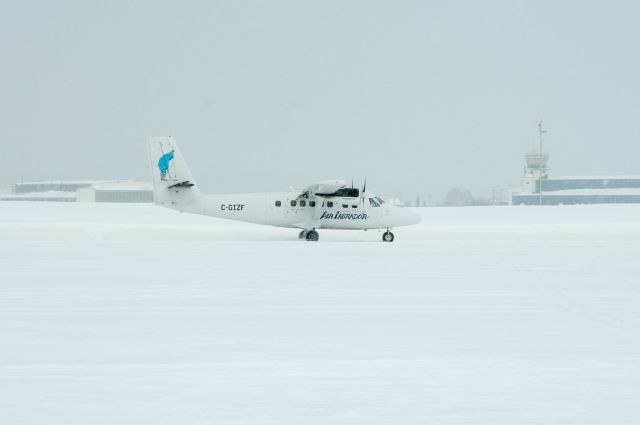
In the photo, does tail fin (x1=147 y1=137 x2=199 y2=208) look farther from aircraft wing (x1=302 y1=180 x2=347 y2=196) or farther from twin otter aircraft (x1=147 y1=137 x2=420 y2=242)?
aircraft wing (x1=302 y1=180 x2=347 y2=196)

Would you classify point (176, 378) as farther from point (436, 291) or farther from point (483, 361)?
point (436, 291)

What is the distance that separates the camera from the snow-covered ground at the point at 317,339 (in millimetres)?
8211

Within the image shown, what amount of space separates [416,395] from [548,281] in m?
12.8

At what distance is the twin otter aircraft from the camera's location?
128ft

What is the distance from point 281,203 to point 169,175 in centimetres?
508

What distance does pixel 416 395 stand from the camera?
8.71 m

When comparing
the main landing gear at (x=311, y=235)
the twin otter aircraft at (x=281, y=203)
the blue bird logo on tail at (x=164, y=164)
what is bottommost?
the main landing gear at (x=311, y=235)

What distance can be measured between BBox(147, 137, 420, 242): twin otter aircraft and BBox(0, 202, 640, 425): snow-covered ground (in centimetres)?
1028

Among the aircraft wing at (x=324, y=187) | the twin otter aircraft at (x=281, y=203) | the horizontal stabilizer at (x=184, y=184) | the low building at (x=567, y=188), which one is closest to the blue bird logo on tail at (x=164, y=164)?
the twin otter aircraft at (x=281, y=203)

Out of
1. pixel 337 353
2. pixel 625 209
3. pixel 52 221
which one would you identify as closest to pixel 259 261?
pixel 337 353

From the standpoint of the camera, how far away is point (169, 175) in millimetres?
39094

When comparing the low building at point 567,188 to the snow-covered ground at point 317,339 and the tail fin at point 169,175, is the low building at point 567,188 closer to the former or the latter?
the tail fin at point 169,175

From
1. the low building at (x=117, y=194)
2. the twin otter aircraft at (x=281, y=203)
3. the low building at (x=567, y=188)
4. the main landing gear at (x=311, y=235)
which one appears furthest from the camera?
the low building at (x=567, y=188)

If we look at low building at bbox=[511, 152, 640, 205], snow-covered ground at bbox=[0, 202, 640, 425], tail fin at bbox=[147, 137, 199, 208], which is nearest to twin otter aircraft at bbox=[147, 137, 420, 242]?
tail fin at bbox=[147, 137, 199, 208]
